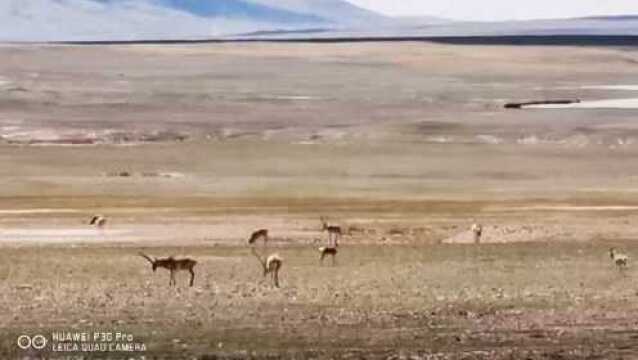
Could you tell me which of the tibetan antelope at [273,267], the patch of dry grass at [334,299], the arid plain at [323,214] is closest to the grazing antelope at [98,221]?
the arid plain at [323,214]

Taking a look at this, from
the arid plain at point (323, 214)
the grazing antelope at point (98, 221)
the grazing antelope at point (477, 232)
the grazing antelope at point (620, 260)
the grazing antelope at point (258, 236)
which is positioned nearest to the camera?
the arid plain at point (323, 214)

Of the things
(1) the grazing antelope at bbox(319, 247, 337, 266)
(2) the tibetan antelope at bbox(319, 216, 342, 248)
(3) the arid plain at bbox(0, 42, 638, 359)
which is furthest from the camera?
(2) the tibetan antelope at bbox(319, 216, 342, 248)

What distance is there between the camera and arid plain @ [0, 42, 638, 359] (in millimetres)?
16312

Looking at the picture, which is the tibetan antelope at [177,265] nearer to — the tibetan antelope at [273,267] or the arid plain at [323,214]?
the arid plain at [323,214]

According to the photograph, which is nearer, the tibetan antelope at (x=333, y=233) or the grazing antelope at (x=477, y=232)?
the grazing antelope at (x=477, y=232)

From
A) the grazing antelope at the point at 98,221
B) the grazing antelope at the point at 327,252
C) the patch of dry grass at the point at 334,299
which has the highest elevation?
the grazing antelope at the point at 98,221

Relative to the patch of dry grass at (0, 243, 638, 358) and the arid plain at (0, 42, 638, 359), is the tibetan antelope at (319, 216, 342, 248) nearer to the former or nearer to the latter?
the arid plain at (0, 42, 638, 359)

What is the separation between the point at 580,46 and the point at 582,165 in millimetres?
90694

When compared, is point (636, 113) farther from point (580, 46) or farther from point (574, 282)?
point (580, 46)

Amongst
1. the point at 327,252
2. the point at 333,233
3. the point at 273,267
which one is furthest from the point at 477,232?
the point at 273,267

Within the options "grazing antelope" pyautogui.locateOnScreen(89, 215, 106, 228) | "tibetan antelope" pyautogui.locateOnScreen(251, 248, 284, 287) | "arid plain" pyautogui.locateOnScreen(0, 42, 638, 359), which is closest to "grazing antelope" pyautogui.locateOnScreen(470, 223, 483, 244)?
"arid plain" pyautogui.locateOnScreen(0, 42, 638, 359)

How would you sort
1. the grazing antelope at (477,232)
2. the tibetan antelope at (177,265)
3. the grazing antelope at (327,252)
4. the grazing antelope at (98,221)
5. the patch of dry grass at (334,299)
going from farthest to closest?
the grazing antelope at (98,221) < the grazing antelope at (477,232) < the grazing antelope at (327,252) < the tibetan antelope at (177,265) < the patch of dry grass at (334,299)

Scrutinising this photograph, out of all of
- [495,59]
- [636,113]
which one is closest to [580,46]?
[495,59]

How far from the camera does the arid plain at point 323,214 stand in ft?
53.5
